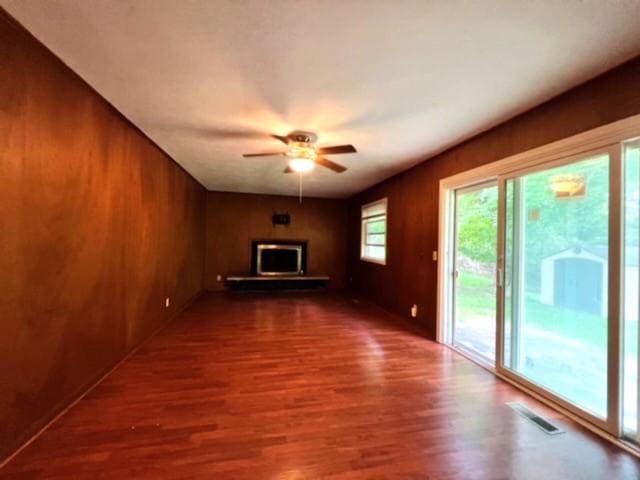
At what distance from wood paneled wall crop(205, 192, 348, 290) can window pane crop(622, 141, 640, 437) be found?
227 inches

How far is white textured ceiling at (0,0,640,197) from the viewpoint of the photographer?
4.71 feet

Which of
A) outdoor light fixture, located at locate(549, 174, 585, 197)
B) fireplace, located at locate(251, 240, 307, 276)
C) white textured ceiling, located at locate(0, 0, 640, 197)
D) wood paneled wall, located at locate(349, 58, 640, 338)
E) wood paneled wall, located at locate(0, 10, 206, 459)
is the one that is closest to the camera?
white textured ceiling, located at locate(0, 0, 640, 197)

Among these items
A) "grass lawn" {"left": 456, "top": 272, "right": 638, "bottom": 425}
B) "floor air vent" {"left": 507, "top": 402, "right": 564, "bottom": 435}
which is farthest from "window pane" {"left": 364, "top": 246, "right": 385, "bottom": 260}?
"floor air vent" {"left": 507, "top": 402, "right": 564, "bottom": 435}

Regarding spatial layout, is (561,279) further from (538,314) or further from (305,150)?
(305,150)

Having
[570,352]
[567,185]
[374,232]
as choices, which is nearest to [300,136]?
[567,185]

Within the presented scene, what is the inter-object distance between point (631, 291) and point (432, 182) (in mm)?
2322

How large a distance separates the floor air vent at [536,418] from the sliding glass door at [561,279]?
0.28 meters

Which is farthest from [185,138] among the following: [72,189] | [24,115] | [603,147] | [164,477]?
[603,147]

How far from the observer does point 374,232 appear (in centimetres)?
602

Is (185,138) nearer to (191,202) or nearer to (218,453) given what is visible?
(191,202)

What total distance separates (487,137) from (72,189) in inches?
141

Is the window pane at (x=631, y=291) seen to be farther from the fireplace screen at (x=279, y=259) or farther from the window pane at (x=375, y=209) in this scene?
the fireplace screen at (x=279, y=259)

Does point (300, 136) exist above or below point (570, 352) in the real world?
above

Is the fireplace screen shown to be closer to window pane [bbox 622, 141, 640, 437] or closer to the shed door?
the shed door
